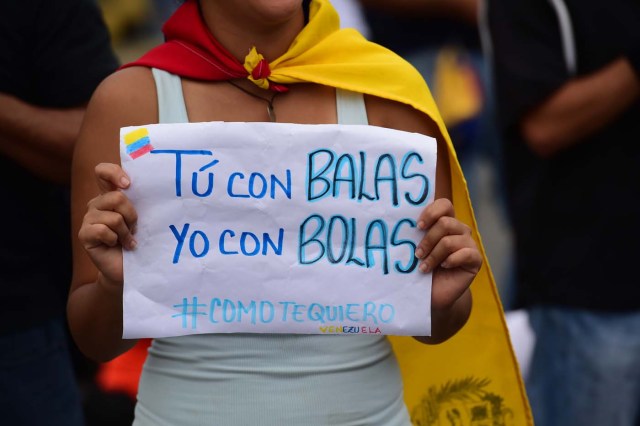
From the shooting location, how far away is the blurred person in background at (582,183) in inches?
115

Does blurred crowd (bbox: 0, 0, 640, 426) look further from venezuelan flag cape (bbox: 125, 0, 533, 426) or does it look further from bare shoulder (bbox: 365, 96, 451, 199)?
bare shoulder (bbox: 365, 96, 451, 199)

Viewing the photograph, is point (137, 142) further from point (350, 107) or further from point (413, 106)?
point (413, 106)

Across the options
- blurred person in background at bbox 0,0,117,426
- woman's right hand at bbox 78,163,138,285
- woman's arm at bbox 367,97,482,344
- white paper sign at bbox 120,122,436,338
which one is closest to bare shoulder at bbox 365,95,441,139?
woman's arm at bbox 367,97,482,344

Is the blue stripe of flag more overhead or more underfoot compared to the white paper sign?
more overhead

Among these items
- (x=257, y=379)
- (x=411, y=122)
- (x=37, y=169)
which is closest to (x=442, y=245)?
(x=411, y=122)

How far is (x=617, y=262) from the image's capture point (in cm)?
295

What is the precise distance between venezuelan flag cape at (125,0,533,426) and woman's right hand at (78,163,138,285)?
281 mm

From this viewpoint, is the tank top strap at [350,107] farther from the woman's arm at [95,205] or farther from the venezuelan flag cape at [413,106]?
the woman's arm at [95,205]

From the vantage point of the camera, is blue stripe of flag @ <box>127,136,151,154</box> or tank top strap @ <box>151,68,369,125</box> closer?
blue stripe of flag @ <box>127,136,151,154</box>

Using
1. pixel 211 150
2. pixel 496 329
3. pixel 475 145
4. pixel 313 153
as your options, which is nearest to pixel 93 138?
pixel 211 150

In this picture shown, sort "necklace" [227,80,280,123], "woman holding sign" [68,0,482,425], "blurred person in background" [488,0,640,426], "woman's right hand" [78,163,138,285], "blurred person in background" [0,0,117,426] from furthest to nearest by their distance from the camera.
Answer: "blurred person in background" [488,0,640,426]
"blurred person in background" [0,0,117,426]
"necklace" [227,80,280,123]
"woman holding sign" [68,0,482,425]
"woman's right hand" [78,163,138,285]

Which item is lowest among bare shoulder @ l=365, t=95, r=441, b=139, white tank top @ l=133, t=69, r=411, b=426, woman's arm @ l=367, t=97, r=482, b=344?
white tank top @ l=133, t=69, r=411, b=426

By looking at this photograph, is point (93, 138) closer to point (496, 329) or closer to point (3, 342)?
point (3, 342)

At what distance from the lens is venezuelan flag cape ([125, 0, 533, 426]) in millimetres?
2143
